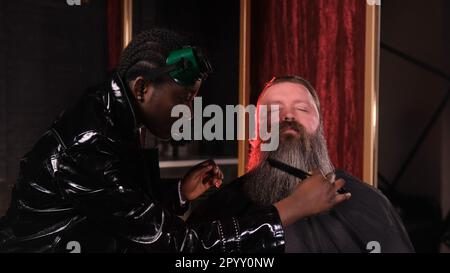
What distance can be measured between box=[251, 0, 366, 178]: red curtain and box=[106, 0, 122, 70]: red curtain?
17.1 inches

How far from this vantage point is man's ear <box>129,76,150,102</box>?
2.79ft

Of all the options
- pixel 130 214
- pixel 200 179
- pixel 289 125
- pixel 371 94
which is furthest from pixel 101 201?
pixel 371 94

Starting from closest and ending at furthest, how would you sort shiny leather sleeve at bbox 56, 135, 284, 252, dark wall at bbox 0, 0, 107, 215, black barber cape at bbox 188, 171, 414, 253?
shiny leather sleeve at bbox 56, 135, 284, 252 → black barber cape at bbox 188, 171, 414, 253 → dark wall at bbox 0, 0, 107, 215

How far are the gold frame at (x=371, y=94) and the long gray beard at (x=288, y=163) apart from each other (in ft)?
0.66

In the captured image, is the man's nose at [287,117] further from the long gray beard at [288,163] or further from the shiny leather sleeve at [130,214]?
the shiny leather sleeve at [130,214]

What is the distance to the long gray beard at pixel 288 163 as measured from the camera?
3.28 feet

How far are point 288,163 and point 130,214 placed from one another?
37cm

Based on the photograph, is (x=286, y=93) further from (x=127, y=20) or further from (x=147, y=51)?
(x=127, y=20)

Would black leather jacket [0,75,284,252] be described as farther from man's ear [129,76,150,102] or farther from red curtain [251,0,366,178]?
red curtain [251,0,366,178]

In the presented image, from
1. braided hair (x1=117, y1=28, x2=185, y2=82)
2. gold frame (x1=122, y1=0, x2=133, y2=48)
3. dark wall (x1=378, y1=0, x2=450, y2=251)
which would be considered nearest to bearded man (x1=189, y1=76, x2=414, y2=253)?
dark wall (x1=378, y1=0, x2=450, y2=251)

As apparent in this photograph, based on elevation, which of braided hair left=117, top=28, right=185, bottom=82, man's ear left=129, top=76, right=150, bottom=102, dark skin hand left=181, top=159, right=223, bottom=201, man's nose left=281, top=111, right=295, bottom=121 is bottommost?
dark skin hand left=181, top=159, right=223, bottom=201

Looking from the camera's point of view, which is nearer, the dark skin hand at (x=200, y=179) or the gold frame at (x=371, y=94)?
the dark skin hand at (x=200, y=179)

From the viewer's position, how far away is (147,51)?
0.85 m

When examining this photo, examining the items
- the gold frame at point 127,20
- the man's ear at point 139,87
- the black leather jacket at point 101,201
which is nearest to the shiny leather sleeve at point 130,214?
the black leather jacket at point 101,201
